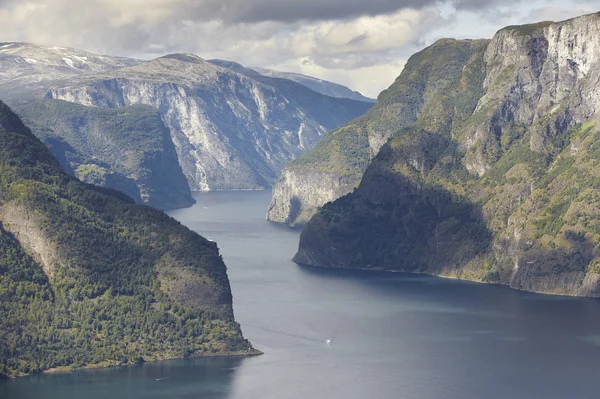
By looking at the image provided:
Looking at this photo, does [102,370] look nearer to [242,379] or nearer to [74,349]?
[74,349]

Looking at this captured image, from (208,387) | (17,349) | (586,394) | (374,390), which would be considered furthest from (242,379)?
(586,394)

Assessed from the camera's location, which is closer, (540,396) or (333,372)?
(540,396)

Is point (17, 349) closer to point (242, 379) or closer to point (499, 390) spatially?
point (242, 379)

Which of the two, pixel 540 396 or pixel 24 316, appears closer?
pixel 540 396

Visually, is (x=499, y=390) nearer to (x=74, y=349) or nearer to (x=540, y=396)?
(x=540, y=396)

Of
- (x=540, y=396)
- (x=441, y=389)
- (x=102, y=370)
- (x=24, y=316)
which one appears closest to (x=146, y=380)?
(x=102, y=370)

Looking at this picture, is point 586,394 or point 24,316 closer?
point 586,394

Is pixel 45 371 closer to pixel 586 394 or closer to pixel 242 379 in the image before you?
pixel 242 379
